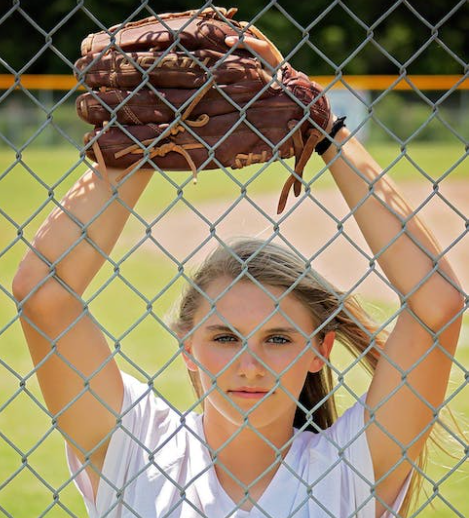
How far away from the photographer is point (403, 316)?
2.22 metres

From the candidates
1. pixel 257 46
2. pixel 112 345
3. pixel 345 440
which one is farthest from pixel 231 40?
pixel 112 345

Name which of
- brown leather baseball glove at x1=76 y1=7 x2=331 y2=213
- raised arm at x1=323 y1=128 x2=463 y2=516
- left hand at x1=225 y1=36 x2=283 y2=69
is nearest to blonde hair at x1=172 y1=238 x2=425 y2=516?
raised arm at x1=323 y1=128 x2=463 y2=516

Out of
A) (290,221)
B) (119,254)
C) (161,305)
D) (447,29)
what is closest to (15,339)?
(161,305)

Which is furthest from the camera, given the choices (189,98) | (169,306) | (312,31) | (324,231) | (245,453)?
(312,31)

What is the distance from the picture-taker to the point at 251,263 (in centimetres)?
244

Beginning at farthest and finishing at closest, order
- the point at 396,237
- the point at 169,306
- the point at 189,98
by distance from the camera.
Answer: the point at 169,306 < the point at 396,237 < the point at 189,98

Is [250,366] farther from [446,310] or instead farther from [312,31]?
[312,31]

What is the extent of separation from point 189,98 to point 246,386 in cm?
63

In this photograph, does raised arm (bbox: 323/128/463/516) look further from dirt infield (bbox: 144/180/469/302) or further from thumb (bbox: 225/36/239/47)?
→ dirt infield (bbox: 144/180/469/302)

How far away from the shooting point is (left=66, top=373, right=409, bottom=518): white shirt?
2211 mm

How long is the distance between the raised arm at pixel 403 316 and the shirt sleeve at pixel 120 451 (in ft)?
1.68

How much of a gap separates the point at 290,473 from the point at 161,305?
17.6ft

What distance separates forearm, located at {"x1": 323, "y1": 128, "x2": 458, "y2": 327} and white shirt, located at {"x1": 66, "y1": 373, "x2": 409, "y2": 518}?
0.99ft

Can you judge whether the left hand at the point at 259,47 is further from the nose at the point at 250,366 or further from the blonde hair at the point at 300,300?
the nose at the point at 250,366
